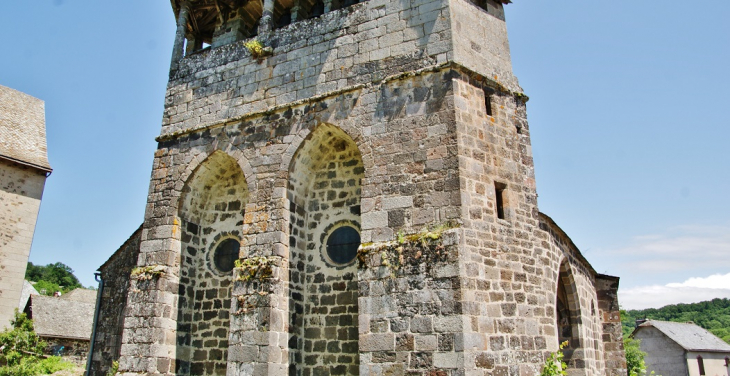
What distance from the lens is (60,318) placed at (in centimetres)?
2606

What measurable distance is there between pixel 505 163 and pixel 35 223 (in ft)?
59.0

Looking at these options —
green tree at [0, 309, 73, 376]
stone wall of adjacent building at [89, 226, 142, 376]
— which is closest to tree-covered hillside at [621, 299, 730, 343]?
green tree at [0, 309, 73, 376]

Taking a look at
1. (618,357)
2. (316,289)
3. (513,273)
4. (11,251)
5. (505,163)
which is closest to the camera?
(513,273)

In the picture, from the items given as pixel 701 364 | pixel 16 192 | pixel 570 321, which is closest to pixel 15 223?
pixel 16 192

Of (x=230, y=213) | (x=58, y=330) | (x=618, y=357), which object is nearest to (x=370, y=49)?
(x=230, y=213)

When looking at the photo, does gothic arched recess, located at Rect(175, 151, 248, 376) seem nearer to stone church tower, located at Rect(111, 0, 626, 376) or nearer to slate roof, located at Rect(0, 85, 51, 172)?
stone church tower, located at Rect(111, 0, 626, 376)

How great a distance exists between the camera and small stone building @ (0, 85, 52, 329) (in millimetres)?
18016

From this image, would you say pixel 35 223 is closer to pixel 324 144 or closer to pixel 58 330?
pixel 58 330

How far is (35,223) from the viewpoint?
63.1ft

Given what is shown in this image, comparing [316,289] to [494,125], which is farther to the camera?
[316,289]

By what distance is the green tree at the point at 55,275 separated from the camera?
Answer: 69250 millimetres

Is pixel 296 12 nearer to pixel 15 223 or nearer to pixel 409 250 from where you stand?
pixel 409 250

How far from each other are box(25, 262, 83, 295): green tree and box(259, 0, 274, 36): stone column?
225ft

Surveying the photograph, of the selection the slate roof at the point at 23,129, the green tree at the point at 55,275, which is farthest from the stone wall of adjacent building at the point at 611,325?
the green tree at the point at 55,275
